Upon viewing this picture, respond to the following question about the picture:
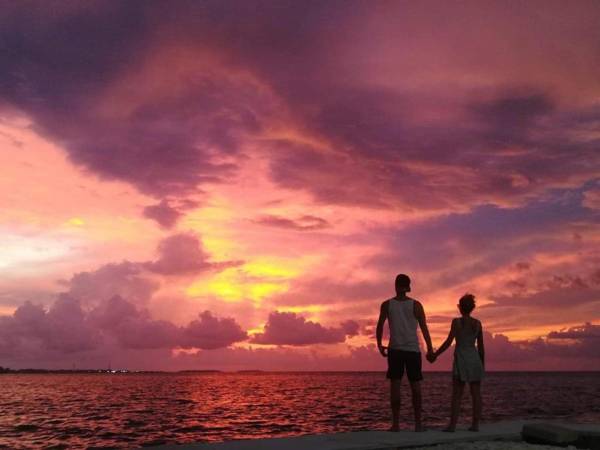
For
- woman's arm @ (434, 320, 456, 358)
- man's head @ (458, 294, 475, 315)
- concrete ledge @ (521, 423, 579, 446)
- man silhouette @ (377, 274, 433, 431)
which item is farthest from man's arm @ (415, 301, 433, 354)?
concrete ledge @ (521, 423, 579, 446)

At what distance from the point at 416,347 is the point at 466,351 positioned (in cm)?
123

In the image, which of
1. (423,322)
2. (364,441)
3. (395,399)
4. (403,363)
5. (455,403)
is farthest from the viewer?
(455,403)

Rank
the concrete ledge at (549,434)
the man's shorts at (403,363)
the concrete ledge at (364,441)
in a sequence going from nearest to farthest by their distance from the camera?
1. the concrete ledge at (364,441)
2. the concrete ledge at (549,434)
3. the man's shorts at (403,363)

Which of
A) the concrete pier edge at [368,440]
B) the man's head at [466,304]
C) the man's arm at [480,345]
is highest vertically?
the man's head at [466,304]

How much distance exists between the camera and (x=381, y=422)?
26.9 metres

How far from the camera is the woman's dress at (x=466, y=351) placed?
10047 millimetres

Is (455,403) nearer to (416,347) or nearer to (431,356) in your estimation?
(431,356)

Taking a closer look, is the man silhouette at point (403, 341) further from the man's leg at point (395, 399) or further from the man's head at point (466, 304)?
the man's head at point (466, 304)

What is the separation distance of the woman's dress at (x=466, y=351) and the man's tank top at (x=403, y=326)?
1.05m

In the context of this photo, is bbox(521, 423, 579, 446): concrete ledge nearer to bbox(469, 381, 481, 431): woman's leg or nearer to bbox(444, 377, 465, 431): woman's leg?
bbox(469, 381, 481, 431): woman's leg

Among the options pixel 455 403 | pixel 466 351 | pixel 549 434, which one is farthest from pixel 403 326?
pixel 549 434

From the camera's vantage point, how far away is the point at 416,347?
955 centimetres

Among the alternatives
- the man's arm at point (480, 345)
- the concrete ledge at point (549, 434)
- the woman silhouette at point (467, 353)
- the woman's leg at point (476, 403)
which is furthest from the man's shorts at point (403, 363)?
the concrete ledge at point (549, 434)

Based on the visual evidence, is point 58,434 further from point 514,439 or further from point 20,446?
point 514,439
